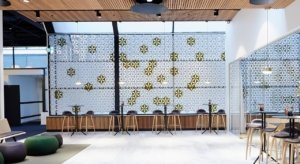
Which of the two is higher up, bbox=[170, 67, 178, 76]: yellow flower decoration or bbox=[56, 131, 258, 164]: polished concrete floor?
bbox=[170, 67, 178, 76]: yellow flower decoration

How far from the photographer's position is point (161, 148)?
7941 millimetres

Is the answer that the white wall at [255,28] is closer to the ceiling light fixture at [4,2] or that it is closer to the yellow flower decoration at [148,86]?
the yellow flower decoration at [148,86]

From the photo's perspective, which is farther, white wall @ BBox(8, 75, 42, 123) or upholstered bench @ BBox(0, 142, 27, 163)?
white wall @ BBox(8, 75, 42, 123)

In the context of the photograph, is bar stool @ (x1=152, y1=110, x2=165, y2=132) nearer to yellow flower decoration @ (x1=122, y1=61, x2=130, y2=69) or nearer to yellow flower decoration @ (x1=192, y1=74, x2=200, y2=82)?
yellow flower decoration @ (x1=192, y1=74, x2=200, y2=82)

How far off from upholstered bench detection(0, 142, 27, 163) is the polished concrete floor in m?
0.98

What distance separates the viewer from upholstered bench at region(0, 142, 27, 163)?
252 inches

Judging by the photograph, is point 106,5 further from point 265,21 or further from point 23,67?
point 23,67

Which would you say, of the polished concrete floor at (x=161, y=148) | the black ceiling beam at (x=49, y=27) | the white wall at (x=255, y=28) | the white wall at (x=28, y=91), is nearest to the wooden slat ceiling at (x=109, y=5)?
the white wall at (x=255, y=28)

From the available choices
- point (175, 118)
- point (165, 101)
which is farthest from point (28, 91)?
point (175, 118)

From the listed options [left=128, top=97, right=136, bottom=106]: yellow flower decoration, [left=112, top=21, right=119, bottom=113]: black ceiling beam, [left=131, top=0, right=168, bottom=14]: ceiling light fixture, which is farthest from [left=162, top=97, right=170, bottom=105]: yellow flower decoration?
[left=131, top=0, right=168, bottom=14]: ceiling light fixture

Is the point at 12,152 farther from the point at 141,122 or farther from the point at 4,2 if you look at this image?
the point at 141,122

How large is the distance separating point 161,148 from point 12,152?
3.41 metres

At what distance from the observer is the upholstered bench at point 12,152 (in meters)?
6.41

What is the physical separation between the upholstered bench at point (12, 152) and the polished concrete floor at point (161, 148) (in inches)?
38.7
